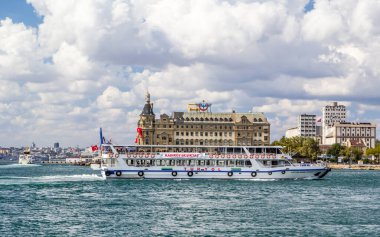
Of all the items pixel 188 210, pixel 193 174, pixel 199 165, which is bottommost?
pixel 188 210

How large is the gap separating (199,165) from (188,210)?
47.2 m

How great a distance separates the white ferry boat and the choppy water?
11.1 meters

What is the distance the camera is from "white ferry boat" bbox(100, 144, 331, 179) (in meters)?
116

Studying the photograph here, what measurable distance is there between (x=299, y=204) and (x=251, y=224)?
17.8m

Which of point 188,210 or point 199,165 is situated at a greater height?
point 199,165

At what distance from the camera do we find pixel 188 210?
70.9 m

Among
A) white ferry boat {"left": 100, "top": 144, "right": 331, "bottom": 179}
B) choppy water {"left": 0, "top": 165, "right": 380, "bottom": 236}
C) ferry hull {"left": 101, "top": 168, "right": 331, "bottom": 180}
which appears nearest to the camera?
choppy water {"left": 0, "top": 165, "right": 380, "bottom": 236}

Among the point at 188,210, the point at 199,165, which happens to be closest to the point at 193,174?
the point at 199,165

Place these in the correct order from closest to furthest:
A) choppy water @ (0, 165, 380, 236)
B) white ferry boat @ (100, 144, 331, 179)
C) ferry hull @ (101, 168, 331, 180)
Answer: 1. choppy water @ (0, 165, 380, 236)
2. ferry hull @ (101, 168, 331, 180)
3. white ferry boat @ (100, 144, 331, 179)

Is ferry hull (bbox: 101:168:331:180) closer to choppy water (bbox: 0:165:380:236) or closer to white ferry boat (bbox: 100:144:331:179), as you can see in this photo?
white ferry boat (bbox: 100:144:331:179)

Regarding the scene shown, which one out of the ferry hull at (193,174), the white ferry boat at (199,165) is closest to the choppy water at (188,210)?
the ferry hull at (193,174)

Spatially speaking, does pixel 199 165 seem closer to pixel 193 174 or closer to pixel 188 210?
pixel 193 174

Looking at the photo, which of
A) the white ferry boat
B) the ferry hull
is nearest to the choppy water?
the ferry hull

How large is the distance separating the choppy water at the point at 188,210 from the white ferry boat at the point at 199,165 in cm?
1111
